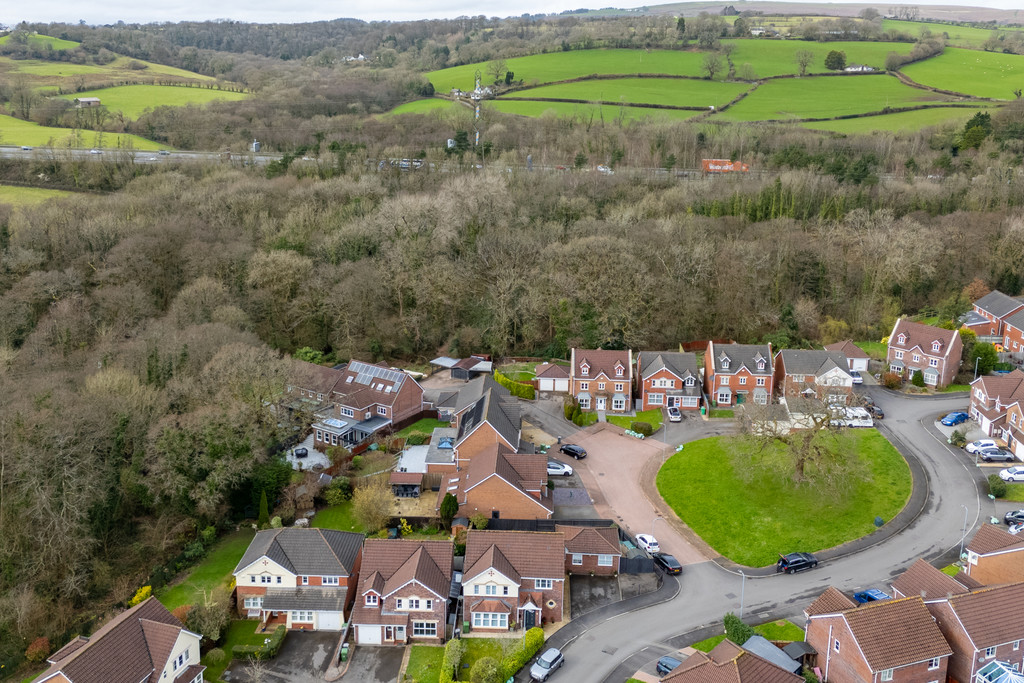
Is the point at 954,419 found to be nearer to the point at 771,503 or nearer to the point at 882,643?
the point at 771,503

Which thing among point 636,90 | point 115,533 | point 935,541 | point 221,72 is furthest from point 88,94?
point 935,541

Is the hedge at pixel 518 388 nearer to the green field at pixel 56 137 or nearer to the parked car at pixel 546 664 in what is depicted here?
the parked car at pixel 546 664

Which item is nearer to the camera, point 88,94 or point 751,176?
point 751,176

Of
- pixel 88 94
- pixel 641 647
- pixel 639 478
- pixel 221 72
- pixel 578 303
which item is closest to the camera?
pixel 641 647

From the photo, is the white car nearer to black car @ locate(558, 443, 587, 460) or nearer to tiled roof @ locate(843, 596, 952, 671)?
black car @ locate(558, 443, 587, 460)

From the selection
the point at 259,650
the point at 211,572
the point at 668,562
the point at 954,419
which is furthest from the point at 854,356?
the point at 211,572

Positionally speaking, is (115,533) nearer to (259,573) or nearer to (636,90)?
(259,573)

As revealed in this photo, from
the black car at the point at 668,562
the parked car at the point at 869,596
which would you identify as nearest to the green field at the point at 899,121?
the parked car at the point at 869,596
